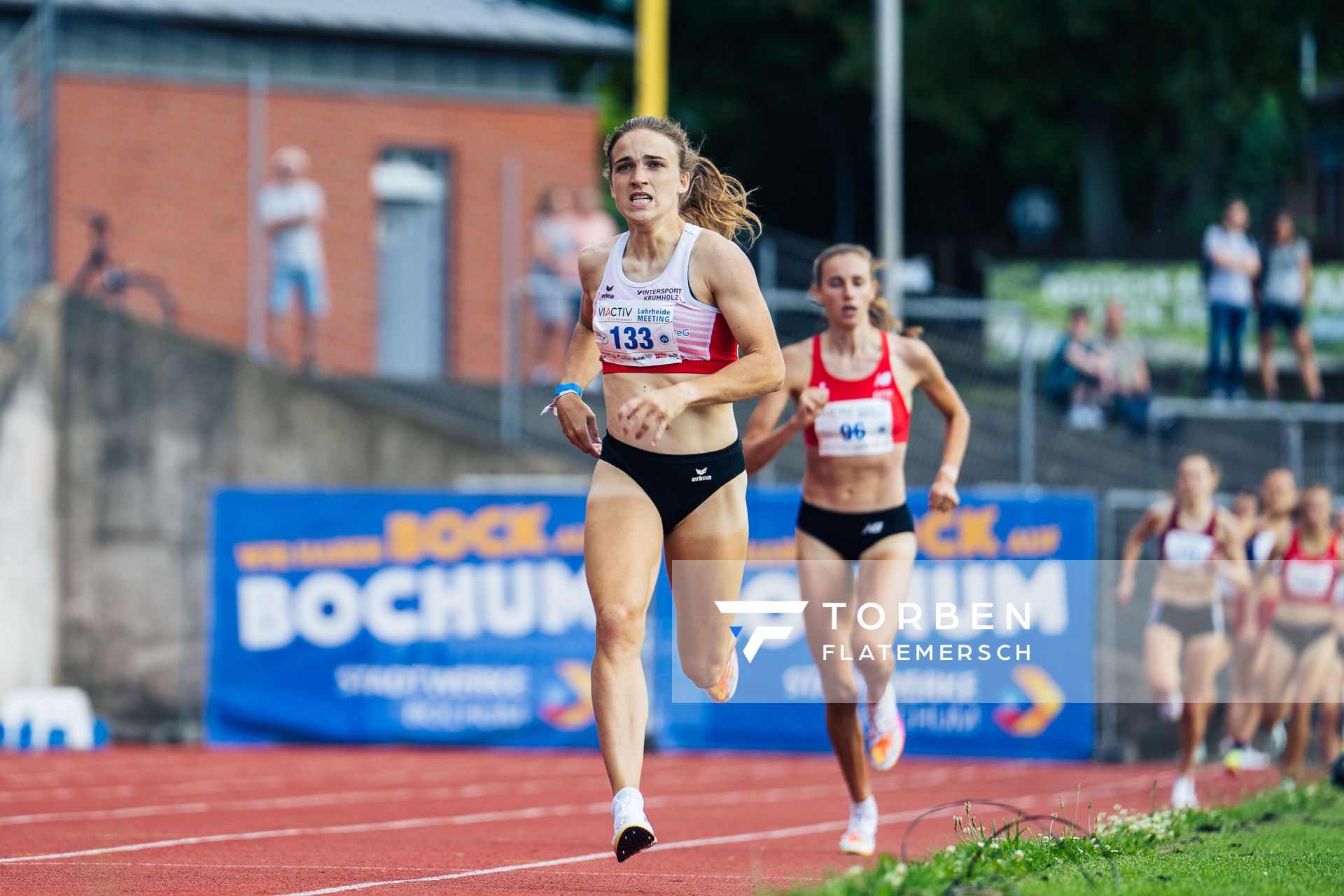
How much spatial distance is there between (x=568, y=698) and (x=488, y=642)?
2.76 ft

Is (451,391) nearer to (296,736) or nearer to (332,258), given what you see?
(332,258)

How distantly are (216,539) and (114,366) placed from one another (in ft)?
6.52

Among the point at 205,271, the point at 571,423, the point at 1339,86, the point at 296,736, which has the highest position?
the point at 1339,86

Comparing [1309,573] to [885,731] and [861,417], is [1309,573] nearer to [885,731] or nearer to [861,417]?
[885,731]

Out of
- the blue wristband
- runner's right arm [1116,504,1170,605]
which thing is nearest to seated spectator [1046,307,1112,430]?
runner's right arm [1116,504,1170,605]

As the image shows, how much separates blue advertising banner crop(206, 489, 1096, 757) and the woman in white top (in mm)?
9600

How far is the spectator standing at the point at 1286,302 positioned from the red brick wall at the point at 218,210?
7.97 m

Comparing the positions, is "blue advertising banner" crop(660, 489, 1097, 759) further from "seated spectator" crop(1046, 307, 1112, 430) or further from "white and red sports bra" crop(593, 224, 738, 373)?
"white and red sports bra" crop(593, 224, 738, 373)

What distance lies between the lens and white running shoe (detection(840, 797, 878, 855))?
30.2ft

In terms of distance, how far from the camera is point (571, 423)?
24.3 feet

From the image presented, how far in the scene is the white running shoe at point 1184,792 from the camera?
12258 mm

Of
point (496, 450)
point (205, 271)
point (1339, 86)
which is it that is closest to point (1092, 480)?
point (496, 450)

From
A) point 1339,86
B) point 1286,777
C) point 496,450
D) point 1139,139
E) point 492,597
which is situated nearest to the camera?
point 1286,777

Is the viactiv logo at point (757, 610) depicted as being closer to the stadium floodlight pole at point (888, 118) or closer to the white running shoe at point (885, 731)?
the white running shoe at point (885, 731)
